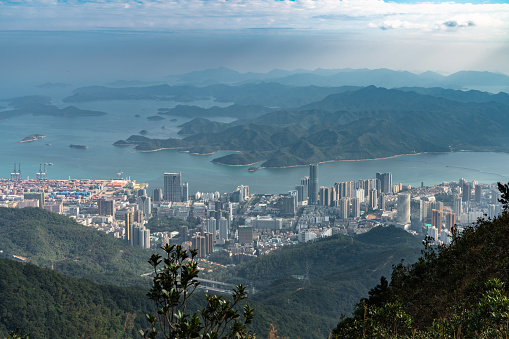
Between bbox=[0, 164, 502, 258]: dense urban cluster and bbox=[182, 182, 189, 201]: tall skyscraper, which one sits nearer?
bbox=[0, 164, 502, 258]: dense urban cluster

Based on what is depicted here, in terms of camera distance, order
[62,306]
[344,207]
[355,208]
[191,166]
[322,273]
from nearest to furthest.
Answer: [62,306] → [322,273] → [344,207] → [355,208] → [191,166]

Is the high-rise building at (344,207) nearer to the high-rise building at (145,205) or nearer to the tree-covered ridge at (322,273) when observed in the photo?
the tree-covered ridge at (322,273)

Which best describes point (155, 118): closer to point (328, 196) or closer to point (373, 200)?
point (328, 196)

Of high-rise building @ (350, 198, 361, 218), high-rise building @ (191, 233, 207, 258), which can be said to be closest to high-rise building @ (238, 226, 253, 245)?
high-rise building @ (191, 233, 207, 258)

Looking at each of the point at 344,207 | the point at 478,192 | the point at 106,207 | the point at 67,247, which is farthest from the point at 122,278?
the point at 478,192

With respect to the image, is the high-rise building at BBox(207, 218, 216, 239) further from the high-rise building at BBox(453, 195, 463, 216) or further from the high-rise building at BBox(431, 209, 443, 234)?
the high-rise building at BBox(453, 195, 463, 216)

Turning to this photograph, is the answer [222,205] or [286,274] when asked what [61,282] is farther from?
[222,205]
